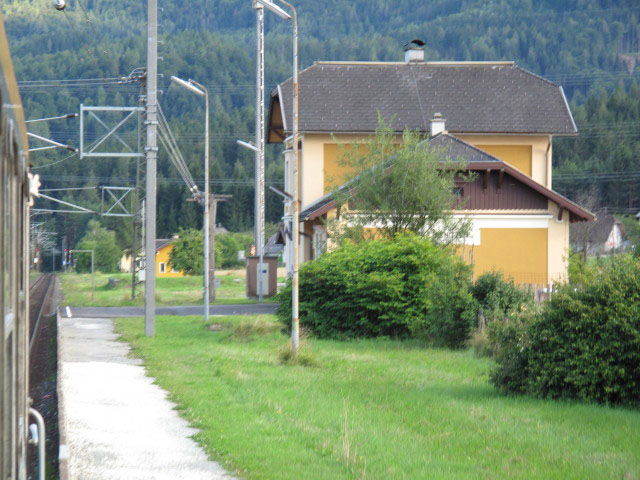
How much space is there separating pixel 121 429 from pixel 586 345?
5.58 m

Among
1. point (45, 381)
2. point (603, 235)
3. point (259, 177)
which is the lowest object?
point (45, 381)

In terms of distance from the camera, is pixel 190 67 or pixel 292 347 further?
pixel 190 67

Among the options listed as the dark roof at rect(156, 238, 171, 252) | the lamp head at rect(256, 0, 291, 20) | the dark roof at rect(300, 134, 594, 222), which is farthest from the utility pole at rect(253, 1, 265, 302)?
the dark roof at rect(156, 238, 171, 252)

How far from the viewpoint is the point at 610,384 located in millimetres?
11578

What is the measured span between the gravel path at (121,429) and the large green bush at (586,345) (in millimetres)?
4411

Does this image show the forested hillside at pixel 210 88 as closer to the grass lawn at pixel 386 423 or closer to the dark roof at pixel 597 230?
the dark roof at pixel 597 230

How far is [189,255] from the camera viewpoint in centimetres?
7550

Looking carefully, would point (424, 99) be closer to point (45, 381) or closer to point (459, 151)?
point (459, 151)

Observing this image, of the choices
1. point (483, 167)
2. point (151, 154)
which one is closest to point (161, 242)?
point (483, 167)

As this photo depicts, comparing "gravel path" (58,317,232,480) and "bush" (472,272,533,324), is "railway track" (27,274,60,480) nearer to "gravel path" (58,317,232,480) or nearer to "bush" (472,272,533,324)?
"gravel path" (58,317,232,480)

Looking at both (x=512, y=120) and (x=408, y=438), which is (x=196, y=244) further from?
(x=408, y=438)

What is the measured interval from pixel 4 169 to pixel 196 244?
7174 cm

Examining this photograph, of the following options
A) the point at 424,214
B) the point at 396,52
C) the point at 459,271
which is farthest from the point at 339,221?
the point at 396,52

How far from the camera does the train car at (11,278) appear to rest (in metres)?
3.87
